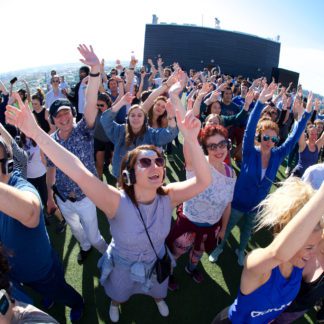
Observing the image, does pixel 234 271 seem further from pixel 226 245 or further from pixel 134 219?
pixel 134 219

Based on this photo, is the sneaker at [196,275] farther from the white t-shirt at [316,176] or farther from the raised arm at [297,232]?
Result: the raised arm at [297,232]

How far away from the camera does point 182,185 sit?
2.35 meters

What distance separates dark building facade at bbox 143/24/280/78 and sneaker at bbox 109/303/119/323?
3992cm

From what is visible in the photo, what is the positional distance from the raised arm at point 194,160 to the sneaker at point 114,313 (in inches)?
57.0

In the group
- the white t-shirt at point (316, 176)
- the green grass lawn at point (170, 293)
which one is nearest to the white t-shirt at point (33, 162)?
the green grass lawn at point (170, 293)

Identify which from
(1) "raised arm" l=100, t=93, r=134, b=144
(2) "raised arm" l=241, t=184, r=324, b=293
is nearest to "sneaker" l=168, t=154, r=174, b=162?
(1) "raised arm" l=100, t=93, r=134, b=144

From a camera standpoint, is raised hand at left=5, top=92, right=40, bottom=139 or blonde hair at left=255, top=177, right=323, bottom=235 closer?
blonde hair at left=255, top=177, right=323, bottom=235

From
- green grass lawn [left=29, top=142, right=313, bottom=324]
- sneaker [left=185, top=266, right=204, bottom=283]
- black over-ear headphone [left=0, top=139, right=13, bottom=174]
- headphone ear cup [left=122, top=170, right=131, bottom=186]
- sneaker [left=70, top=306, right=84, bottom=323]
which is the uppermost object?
black over-ear headphone [left=0, top=139, right=13, bottom=174]

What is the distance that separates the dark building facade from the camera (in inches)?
1559

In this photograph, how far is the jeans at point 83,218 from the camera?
122 inches

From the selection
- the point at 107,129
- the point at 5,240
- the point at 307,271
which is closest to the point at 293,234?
the point at 307,271

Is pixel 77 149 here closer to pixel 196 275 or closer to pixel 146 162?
pixel 146 162

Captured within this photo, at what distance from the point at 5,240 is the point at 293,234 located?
193 centimetres

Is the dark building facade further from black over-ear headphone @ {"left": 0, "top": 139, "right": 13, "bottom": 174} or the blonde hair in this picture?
→ the blonde hair
